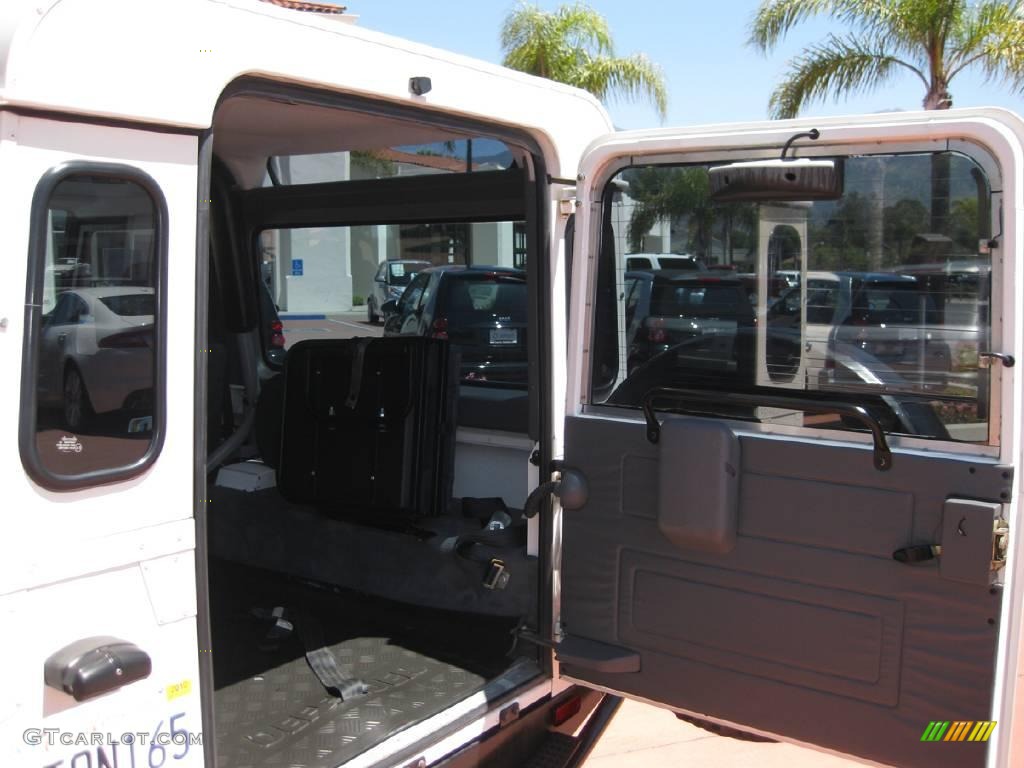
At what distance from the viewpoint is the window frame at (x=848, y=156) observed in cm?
236

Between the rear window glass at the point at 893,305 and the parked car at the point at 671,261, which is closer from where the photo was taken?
the rear window glass at the point at 893,305

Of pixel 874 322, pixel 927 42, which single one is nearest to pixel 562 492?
pixel 874 322

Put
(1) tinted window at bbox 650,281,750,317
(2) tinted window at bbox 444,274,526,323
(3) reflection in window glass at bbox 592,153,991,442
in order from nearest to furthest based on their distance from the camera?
(3) reflection in window glass at bbox 592,153,991,442, (1) tinted window at bbox 650,281,750,317, (2) tinted window at bbox 444,274,526,323

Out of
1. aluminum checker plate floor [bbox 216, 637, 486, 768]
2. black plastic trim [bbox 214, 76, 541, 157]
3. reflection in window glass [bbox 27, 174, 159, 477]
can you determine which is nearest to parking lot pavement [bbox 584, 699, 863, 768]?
aluminum checker plate floor [bbox 216, 637, 486, 768]

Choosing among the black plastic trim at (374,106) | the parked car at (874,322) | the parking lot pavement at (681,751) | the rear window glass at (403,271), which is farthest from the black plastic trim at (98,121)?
the rear window glass at (403,271)

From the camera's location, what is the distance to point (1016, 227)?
233 centimetres

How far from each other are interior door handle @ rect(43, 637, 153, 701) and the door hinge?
1.86m

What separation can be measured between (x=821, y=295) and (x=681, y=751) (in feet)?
7.53

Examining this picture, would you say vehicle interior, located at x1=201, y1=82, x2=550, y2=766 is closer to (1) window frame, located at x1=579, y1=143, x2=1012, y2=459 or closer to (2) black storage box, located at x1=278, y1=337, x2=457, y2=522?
(2) black storage box, located at x1=278, y1=337, x2=457, y2=522

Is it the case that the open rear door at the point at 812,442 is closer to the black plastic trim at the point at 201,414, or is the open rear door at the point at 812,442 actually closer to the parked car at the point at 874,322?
the parked car at the point at 874,322

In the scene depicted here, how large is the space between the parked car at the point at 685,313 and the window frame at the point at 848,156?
0.10 metres

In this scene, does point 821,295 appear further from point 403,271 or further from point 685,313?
point 403,271

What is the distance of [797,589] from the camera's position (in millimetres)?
2578

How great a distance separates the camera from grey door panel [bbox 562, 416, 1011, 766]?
7.76 feet
